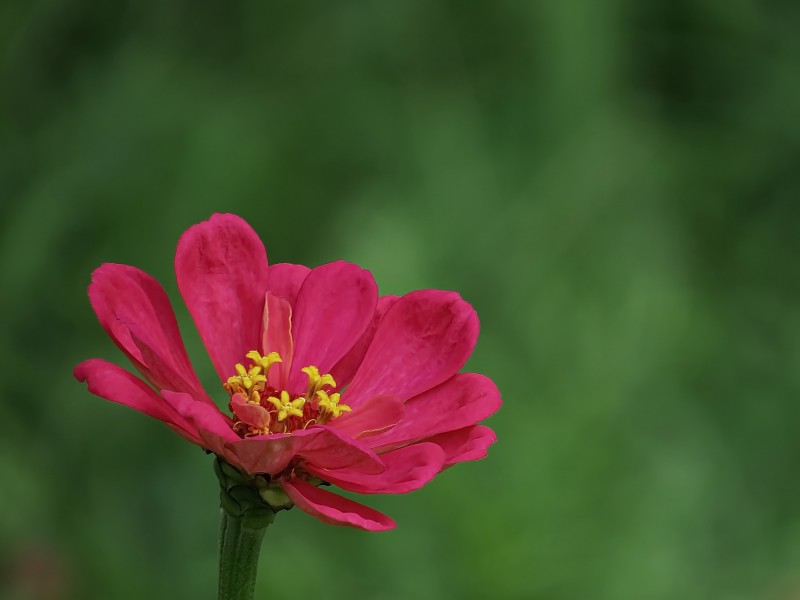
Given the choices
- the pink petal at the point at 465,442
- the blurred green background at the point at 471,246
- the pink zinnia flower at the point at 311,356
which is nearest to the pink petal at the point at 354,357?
the pink zinnia flower at the point at 311,356

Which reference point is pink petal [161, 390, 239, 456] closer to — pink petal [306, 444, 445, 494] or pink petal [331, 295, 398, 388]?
pink petal [306, 444, 445, 494]

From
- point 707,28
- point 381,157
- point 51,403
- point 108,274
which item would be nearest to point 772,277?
point 707,28

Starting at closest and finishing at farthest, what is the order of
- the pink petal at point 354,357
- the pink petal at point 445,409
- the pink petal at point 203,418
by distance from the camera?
the pink petal at point 203,418 → the pink petal at point 445,409 → the pink petal at point 354,357

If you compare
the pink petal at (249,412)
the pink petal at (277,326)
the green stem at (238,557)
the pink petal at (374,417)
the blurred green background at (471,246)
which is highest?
the blurred green background at (471,246)

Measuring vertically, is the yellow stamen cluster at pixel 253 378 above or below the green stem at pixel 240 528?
above

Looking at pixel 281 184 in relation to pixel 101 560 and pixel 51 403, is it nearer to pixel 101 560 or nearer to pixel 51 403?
pixel 51 403

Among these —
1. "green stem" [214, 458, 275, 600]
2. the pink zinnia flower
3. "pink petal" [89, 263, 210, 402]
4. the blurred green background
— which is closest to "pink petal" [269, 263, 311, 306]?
the pink zinnia flower

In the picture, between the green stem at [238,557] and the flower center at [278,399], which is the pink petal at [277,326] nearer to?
the flower center at [278,399]
